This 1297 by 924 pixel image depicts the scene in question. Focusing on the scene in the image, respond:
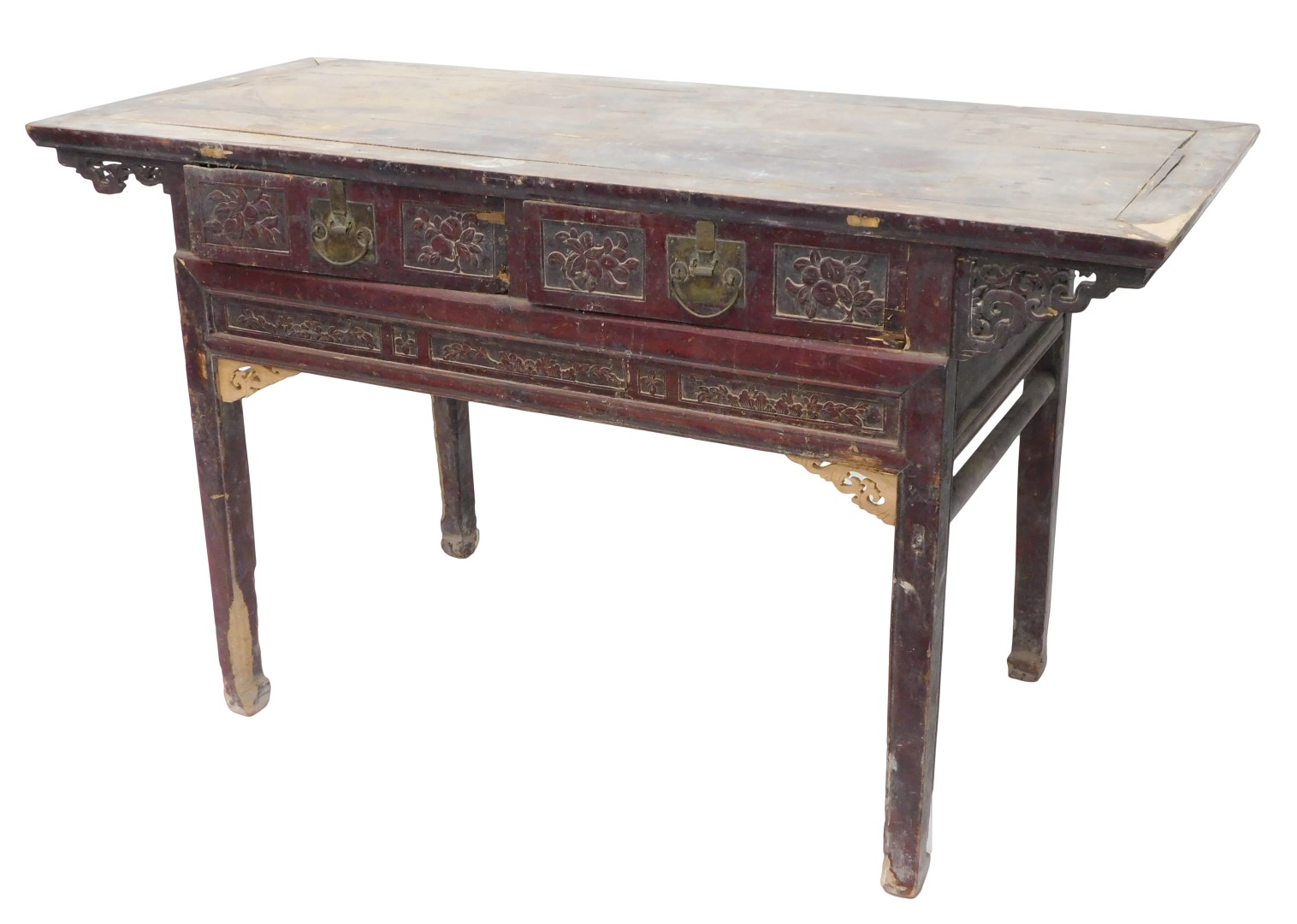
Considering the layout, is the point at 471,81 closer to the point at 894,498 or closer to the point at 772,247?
the point at 772,247

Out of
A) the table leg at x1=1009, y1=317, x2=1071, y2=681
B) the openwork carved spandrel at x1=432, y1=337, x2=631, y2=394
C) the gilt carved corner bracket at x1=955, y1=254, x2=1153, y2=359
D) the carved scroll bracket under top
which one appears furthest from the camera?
the table leg at x1=1009, y1=317, x2=1071, y2=681

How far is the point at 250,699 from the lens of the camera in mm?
4664

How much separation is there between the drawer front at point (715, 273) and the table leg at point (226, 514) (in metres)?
0.98

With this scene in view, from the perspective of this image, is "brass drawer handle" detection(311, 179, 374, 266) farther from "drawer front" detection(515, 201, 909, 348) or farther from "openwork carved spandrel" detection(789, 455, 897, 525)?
"openwork carved spandrel" detection(789, 455, 897, 525)

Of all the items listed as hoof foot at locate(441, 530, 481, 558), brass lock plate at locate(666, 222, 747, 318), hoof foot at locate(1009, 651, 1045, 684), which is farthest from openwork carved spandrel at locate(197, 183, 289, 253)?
hoof foot at locate(1009, 651, 1045, 684)

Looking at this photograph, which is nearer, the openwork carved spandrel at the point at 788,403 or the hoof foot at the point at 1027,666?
the openwork carved spandrel at the point at 788,403

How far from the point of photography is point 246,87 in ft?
14.8

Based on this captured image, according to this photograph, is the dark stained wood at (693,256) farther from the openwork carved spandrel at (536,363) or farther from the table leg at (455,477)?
the table leg at (455,477)

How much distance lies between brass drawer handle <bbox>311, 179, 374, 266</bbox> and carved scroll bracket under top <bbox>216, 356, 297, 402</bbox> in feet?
1.34

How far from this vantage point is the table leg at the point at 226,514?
14.0ft

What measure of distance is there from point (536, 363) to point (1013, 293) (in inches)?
41.4

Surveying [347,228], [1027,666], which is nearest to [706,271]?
[347,228]

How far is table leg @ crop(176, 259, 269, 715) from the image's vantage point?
427 cm

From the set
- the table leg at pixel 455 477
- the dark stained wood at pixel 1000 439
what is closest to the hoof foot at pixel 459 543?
the table leg at pixel 455 477
